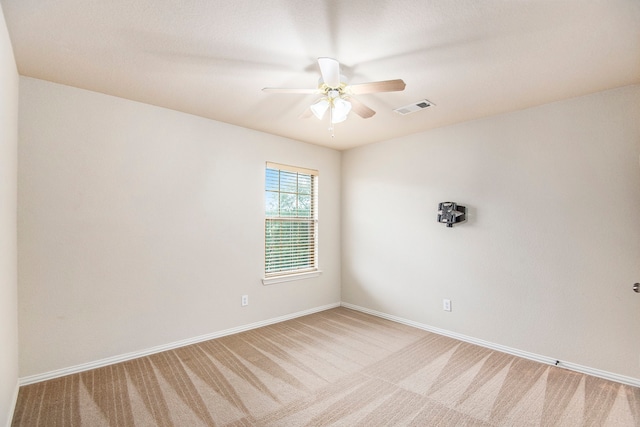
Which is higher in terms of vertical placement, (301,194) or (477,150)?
(477,150)

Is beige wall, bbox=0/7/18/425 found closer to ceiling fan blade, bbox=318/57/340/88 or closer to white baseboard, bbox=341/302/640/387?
ceiling fan blade, bbox=318/57/340/88

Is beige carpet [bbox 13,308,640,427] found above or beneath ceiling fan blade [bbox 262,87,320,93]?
beneath

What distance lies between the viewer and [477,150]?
3.48m

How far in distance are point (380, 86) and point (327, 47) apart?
1.41 ft

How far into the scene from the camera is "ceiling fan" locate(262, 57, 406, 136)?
6.74ft

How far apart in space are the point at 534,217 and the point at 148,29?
3517 millimetres

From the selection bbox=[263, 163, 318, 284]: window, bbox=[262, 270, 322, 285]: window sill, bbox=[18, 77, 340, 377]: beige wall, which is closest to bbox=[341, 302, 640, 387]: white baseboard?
bbox=[262, 270, 322, 285]: window sill

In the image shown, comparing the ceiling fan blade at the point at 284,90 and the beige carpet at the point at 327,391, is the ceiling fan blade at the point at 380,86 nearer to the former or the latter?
the ceiling fan blade at the point at 284,90

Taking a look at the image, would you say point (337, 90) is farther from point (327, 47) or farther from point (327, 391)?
point (327, 391)

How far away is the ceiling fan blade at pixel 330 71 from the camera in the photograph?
6.54ft

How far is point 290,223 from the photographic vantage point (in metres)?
4.37

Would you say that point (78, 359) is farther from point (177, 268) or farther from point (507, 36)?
point (507, 36)

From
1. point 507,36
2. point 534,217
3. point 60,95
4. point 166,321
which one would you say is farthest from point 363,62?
point 166,321

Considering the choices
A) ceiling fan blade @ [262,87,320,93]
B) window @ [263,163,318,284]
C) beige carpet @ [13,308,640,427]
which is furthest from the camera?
window @ [263,163,318,284]
